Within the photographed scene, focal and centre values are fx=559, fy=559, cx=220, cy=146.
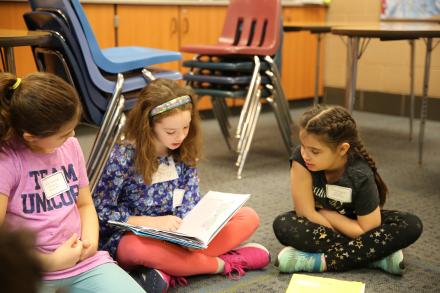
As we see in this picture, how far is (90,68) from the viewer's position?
1.76 meters

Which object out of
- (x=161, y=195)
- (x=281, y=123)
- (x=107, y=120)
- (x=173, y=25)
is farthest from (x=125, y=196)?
(x=173, y=25)

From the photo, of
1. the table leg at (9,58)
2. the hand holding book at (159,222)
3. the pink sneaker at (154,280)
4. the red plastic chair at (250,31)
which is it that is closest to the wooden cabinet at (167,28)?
the red plastic chair at (250,31)

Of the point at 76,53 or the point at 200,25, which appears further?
the point at 200,25

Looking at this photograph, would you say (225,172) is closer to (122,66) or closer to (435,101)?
(122,66)

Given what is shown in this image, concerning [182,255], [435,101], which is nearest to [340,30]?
[182,255]

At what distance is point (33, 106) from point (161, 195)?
578 millimetres

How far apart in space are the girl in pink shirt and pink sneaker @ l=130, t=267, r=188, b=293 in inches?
6.6

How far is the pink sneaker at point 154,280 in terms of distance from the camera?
144cm

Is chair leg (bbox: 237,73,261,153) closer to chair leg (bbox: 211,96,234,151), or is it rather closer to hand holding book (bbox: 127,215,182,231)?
chair leg (bbox: 211,96,234,151)

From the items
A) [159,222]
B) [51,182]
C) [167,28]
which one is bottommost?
[159,222]

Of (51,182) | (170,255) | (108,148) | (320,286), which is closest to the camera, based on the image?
(51,182)

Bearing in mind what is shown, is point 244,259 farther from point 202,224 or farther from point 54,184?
point 54,184

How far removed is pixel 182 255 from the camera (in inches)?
59.6

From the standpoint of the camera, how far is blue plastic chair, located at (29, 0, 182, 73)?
5.65 feet
